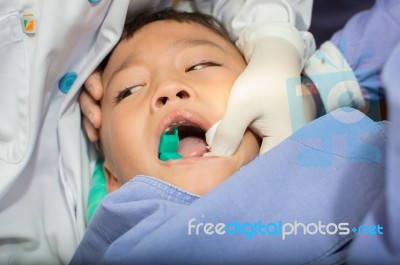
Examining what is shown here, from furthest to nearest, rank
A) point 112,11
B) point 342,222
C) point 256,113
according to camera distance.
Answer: point 112,11, point 256,113, point 342,222

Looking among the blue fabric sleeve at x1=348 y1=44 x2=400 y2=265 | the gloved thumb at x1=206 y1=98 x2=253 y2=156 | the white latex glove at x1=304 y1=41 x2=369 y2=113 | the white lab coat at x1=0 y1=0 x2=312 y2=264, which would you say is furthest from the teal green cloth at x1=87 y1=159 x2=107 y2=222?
the blue fabric sleeve at x1=348 y1=44 x2=400 y2=265

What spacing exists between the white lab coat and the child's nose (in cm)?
19

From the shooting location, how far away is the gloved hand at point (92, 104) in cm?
84

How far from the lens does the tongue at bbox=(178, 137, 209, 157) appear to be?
0.75 metres

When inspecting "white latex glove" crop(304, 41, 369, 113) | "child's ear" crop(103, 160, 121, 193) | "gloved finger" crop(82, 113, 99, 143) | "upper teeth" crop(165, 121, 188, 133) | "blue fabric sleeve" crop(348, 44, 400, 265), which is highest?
"blue fabric sleeve" crop(348, 44, 400, 265)

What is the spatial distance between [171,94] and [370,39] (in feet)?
1.38

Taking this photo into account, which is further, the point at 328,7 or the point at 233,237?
the point at 328,7

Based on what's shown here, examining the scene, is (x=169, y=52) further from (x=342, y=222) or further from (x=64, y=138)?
(x=342, y=222)

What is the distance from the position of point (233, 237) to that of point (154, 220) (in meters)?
0.11

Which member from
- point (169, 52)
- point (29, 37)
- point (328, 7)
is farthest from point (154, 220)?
point (328, 7)

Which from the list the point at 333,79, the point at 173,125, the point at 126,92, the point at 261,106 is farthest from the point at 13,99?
the point at 333,79

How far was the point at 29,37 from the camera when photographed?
79 cm

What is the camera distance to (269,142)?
0.71 meters

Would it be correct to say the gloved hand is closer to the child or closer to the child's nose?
the child
